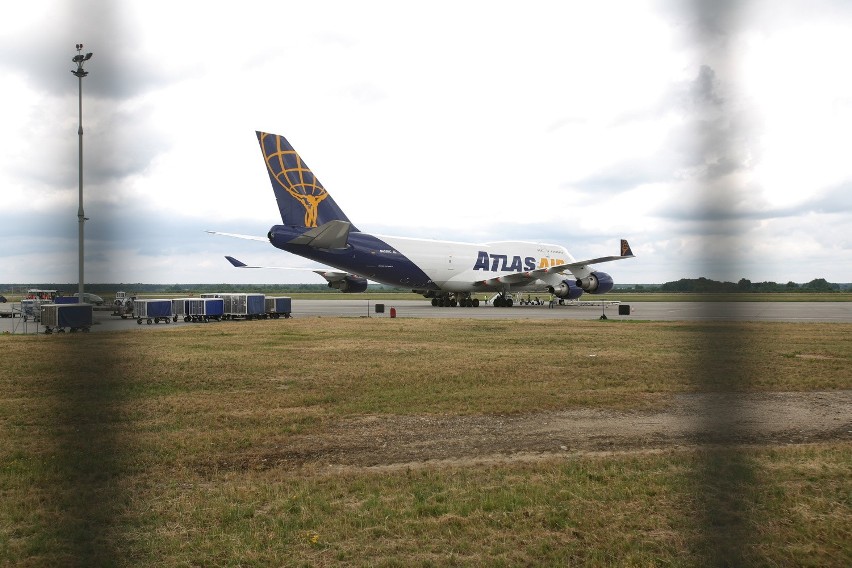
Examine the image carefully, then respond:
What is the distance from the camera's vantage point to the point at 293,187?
43156 mm

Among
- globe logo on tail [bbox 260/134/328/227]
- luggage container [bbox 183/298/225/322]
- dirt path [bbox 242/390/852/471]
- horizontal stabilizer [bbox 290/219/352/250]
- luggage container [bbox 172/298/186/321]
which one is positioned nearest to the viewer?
dirt path [bbox 242/390/852/471]

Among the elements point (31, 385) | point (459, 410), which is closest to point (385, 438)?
point (459, 410)

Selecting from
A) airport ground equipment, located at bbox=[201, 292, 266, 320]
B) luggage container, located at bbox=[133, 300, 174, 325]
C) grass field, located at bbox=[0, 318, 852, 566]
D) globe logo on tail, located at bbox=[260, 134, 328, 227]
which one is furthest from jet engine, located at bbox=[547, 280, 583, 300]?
grass field, located at bbox=[0, 318, 852, 566]

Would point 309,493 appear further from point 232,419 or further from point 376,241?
point 376,241

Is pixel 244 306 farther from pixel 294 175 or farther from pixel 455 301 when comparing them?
pixel 455 301

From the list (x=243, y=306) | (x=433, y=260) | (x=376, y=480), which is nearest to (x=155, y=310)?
(x=243, y=306)

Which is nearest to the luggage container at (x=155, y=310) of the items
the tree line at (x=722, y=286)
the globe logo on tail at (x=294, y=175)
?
the globe logo on tail at (x=294, y=175)

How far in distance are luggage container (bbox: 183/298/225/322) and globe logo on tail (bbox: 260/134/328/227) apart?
7.76 m

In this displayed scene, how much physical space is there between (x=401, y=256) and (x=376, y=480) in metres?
A: 41.3

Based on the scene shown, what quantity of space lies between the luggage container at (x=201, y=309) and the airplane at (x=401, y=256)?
16.5 feet

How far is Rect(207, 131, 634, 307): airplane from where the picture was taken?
42.4 metres

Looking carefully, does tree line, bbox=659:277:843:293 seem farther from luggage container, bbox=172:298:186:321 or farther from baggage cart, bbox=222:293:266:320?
baggage cart, bbox=222:293:266:320

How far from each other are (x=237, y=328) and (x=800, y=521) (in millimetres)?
29513

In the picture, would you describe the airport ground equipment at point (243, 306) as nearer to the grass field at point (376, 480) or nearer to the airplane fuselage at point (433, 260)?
the airplane fuselage at point (433, 260)
